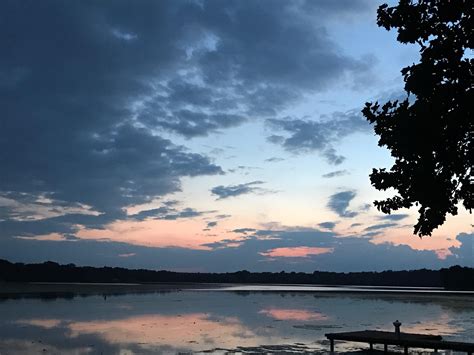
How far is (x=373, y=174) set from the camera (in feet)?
57.1

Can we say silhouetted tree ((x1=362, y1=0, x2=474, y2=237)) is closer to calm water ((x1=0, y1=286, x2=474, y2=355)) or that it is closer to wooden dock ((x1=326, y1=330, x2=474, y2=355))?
wooden dock ((x1=326, y1=330, x2=474, y2=355))

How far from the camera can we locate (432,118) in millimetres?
15695

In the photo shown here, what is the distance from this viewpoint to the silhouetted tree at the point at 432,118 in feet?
51.5

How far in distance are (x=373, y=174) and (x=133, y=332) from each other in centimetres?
→ 2199

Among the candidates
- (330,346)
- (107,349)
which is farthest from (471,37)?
(107,349)

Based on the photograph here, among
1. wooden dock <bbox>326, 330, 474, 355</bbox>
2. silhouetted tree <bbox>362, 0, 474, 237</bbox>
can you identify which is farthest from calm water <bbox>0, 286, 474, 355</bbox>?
silhouetted tree <bbox>362, 0, 474, 237</bbox>

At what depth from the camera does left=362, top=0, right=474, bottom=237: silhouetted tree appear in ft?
51.5

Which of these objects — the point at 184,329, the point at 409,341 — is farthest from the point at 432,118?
the point at 184,329

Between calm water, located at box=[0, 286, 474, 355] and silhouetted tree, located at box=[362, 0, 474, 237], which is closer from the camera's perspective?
silhouetted tree, located at box=[362, 0, 474, 237]

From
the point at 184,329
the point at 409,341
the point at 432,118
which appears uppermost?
the point at 432,118

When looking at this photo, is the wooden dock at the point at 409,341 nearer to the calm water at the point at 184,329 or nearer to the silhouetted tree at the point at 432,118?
the calm water at the point at 184,329

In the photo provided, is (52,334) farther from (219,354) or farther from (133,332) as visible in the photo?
(219,354)

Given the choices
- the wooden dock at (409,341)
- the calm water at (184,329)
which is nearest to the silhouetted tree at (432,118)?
the wooden dock at (409,341)

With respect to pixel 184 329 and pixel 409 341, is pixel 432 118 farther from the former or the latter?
pixel 184 329
